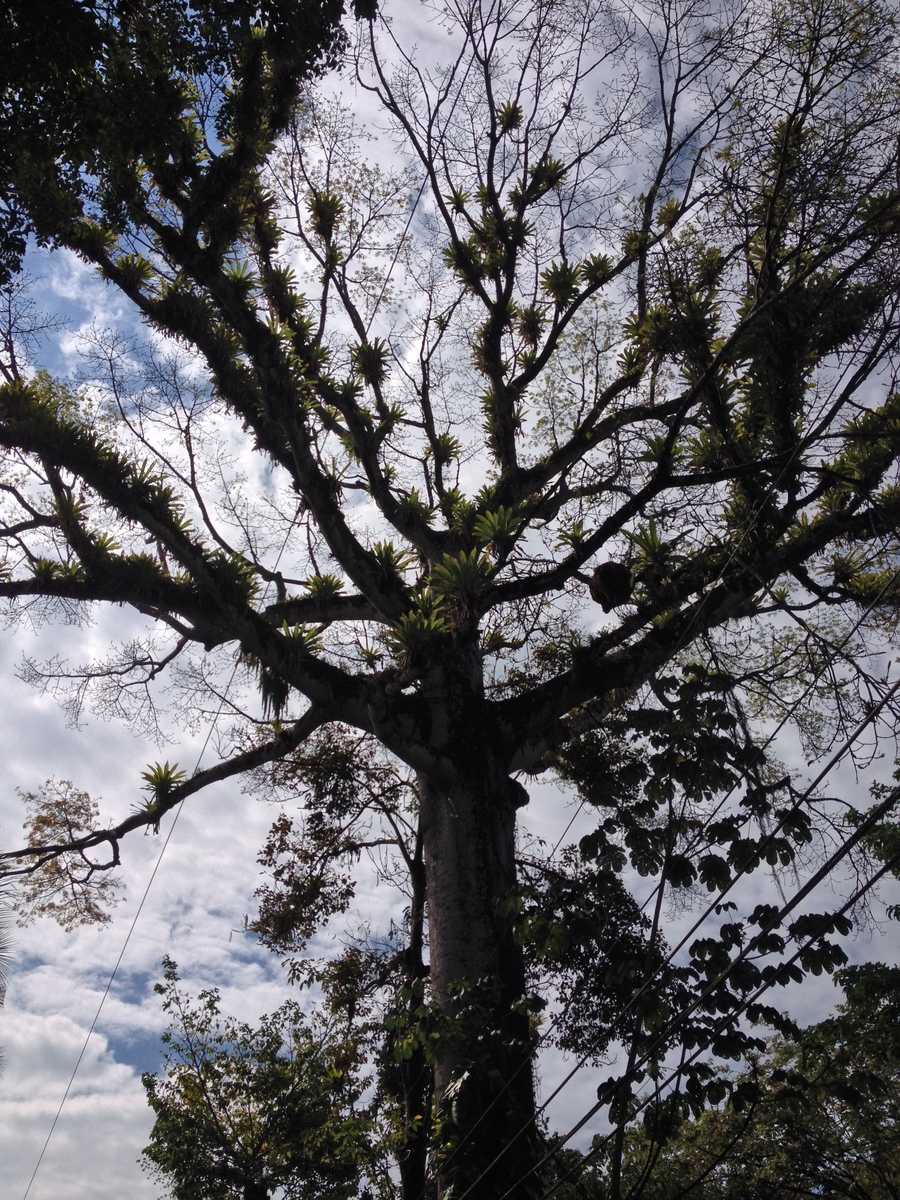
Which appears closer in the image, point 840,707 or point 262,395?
point 840,707

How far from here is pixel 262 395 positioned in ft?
21.5

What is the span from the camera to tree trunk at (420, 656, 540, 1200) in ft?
13.9

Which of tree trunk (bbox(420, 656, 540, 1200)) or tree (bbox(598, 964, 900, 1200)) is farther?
tree (bbox(598, 964, 900, 1200))

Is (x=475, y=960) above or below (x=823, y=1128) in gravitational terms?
above

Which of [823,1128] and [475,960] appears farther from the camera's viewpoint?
[823,1128]

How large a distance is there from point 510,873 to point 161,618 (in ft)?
10.6

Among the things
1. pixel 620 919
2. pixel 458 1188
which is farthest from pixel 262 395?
pixel 458 1188

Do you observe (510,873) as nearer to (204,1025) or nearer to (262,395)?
(262,395)

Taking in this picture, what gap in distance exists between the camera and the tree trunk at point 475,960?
4.22 meters

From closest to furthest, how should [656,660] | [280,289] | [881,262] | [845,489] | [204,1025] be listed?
[881,262], [845,489], [656,660], [280,289], [204,1025]

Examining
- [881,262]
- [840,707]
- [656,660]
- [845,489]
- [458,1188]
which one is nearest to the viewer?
[881,262]

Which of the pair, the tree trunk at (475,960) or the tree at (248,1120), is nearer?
the tree trunk at (475,960)

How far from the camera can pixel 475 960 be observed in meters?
5.33

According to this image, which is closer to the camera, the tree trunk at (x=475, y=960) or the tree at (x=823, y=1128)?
the tree trunk at (x=475, y=960)
